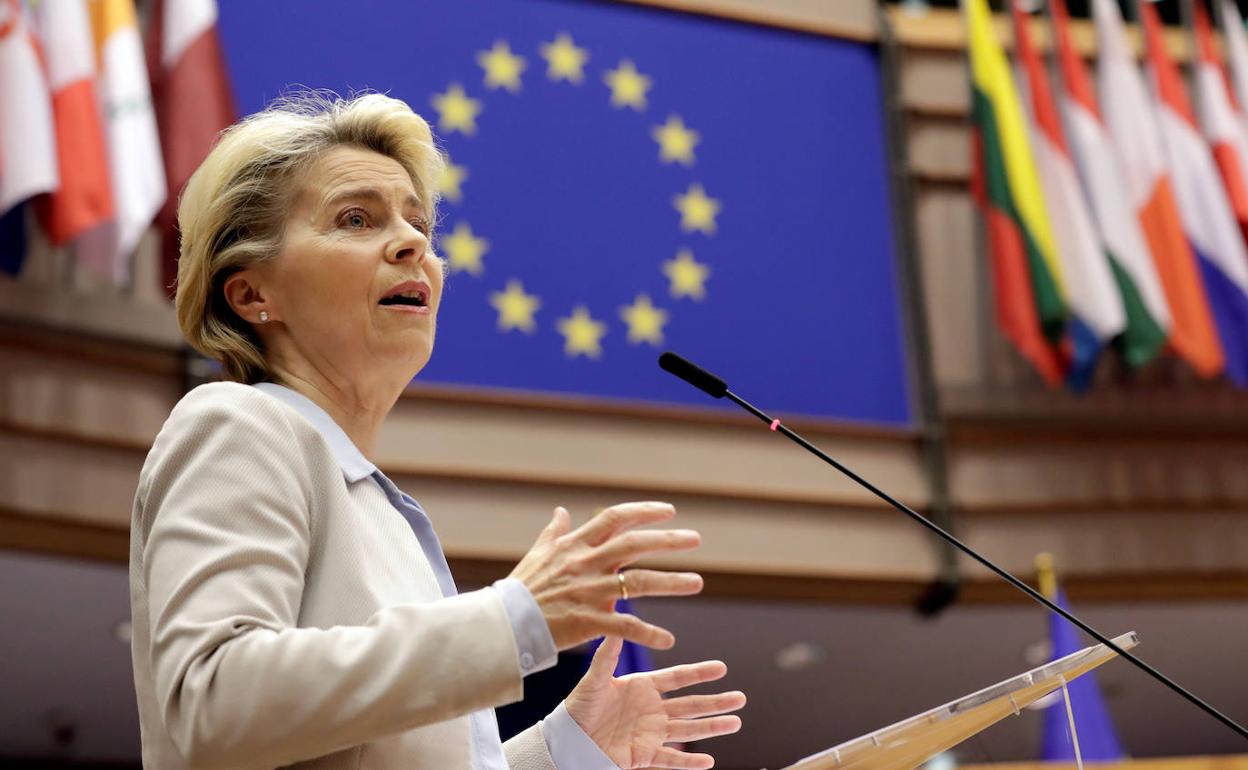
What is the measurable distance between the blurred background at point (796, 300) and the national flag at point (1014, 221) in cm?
2

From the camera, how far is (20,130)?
15.7ft

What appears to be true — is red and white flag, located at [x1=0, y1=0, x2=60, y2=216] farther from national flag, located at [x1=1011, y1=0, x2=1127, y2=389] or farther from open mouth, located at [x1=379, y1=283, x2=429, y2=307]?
national flag, located at [x1=1011, y1=0, x2=1127, y2=389]

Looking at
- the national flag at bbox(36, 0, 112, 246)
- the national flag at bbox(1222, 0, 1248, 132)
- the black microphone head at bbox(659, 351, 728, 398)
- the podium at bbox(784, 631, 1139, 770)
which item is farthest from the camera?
the national flag at bbox(1222, 0, 1248, 132)

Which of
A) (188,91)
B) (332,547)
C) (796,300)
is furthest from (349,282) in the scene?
(796,300)

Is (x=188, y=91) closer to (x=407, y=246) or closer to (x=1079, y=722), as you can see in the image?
(x=1079, y=722)

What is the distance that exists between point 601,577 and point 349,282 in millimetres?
478

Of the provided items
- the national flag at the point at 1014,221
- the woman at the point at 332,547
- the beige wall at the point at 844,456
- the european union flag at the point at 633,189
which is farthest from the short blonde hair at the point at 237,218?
the national flag at the point at 1014,221

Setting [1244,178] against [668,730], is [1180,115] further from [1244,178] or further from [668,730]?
[668,730]

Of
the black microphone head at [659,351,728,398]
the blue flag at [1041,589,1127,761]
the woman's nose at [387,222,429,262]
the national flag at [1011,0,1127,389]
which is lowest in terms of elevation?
the blue flag at [1041,589,1127,761]

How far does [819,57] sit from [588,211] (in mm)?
1296

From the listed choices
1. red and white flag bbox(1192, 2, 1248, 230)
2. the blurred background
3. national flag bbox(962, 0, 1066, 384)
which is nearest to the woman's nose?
the blurred background

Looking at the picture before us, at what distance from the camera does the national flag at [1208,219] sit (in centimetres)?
619

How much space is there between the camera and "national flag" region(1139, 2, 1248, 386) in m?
6.19

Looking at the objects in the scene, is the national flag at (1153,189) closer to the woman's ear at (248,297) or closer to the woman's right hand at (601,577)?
the woman's ear at (248,297)
